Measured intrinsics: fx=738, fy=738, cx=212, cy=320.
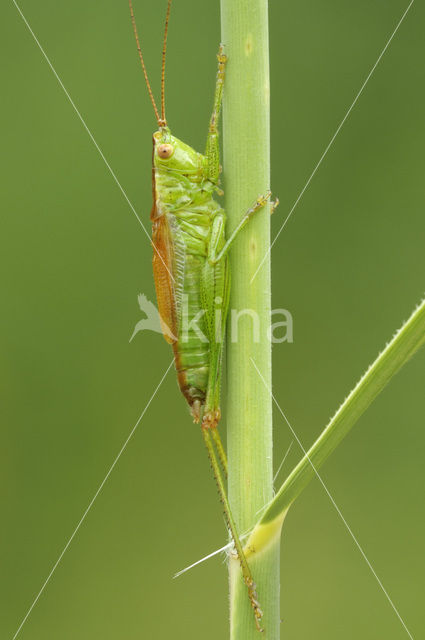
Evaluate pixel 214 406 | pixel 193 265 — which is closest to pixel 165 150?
pixel 193 265

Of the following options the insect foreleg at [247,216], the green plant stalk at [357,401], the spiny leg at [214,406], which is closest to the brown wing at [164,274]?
the spiny leg at [214,406]

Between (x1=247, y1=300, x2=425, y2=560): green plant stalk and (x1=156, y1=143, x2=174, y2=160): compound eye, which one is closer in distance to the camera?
(x1=247, y1=300, x2=425, y2=560): green plant stalk

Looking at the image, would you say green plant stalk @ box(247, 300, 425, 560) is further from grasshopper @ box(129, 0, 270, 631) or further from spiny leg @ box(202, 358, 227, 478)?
spiny leg @ box(202, 358, 227, 478)

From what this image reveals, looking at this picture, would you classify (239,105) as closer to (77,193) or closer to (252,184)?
(252,184)

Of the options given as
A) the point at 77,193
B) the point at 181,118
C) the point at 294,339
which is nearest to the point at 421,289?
the point at 294,339

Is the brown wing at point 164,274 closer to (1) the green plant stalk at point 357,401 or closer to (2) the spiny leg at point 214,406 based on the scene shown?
(2) the spiny leg at point 214,406

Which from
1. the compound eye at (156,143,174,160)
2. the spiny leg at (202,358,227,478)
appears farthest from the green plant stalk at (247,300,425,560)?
the compound eye at (156,143,174,160)
